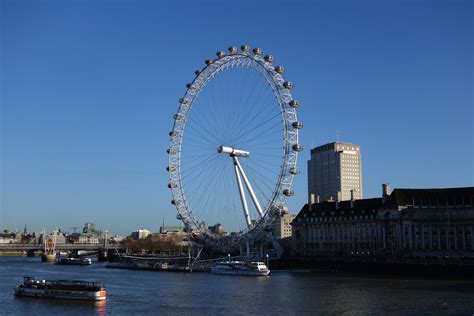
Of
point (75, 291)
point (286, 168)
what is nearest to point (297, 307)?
point (75, 291)

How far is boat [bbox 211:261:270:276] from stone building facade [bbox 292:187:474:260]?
18926 mm

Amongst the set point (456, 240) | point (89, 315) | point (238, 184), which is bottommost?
point (89, 315)

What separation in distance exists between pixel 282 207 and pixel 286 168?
478 centimetres

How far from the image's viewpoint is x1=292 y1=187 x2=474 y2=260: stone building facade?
85.8 m

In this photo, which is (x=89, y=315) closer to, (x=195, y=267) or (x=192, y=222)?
(x=192, y=222)

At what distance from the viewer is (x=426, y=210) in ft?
292

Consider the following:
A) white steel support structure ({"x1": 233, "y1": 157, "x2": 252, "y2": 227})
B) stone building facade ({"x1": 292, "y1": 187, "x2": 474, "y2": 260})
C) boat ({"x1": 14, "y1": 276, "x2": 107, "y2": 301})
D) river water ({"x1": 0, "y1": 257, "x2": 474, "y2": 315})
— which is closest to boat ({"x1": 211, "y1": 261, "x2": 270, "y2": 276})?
white steel support structure ({"x1": 233, "y1": 157, "x2": 252, "y2": 227})

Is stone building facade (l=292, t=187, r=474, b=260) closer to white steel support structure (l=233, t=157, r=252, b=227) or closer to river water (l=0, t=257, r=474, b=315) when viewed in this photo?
white steel support structure (l=233, t=157, r=252, b=227)

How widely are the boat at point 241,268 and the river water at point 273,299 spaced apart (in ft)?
41.3

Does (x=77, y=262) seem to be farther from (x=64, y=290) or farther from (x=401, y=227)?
(x=64, y=290)

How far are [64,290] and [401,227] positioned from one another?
177 ft

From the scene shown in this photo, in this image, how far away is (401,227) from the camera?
90.6 meters

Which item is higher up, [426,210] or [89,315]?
[426,210]

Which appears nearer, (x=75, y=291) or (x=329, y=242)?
(x=75, y=291)
